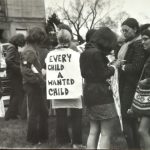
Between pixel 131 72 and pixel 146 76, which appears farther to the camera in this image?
pixel 131 72

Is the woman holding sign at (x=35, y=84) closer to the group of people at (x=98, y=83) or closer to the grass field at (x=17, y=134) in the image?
the group of people at (x=98, y=83)

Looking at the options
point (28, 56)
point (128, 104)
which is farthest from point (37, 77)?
point (128, 104)

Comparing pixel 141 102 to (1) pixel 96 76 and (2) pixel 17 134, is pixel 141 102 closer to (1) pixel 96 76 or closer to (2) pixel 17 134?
(1) pixel 96 76

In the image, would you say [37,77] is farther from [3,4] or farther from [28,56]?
[3,4]

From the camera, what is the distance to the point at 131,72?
22.8 feet

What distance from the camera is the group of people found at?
Result: 6246 mm

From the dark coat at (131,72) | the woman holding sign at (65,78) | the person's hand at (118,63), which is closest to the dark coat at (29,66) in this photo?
the woman holding sign at (65,78)

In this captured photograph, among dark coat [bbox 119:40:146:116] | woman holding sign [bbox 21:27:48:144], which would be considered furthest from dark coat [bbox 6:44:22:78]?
dark coat [bbox 119:40:146:116]

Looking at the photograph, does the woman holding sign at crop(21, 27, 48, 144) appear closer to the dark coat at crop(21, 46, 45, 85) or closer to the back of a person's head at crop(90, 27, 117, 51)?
the dark coat at crop(21, 46, 45, 85)

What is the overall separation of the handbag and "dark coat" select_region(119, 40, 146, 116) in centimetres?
33

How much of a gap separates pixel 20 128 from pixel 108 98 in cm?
410

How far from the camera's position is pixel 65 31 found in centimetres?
769

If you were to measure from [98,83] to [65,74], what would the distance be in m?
1.49

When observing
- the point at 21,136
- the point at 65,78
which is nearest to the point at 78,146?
the point at 65,78
